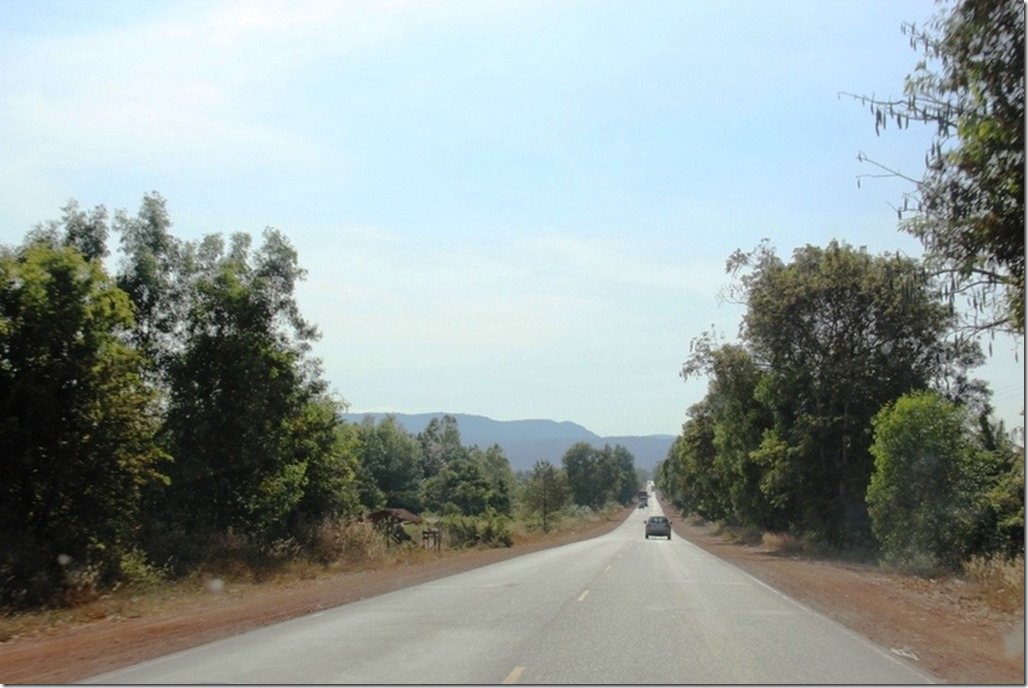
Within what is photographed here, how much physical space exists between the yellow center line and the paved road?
0.01 meters

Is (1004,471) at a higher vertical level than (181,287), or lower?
lower

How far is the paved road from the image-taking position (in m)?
10.3

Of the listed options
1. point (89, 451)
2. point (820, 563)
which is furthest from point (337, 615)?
point (820, 563)

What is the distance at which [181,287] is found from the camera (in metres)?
32.0

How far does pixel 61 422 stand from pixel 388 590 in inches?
343

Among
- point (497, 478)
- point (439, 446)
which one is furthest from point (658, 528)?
point (439, 446)

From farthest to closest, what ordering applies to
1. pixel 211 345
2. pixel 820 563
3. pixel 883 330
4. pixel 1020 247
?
pixel 883 330 → pixel 820 563 → pixel 211 345 → pixel 1020 247

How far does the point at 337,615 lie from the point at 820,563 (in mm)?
27213

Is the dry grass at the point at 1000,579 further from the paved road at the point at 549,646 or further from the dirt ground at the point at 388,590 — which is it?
the paved road at the point at 549,646

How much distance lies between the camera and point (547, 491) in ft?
339

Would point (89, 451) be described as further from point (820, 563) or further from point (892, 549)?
point (820, 563)

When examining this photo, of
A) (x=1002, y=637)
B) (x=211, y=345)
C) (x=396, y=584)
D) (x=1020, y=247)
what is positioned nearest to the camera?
(x=1020, y=247)

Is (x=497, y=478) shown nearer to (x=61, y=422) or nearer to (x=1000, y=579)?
(x=1000, y=579)

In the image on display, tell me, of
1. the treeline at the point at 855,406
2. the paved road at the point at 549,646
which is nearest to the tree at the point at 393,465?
the treeline at the point at 855,406
